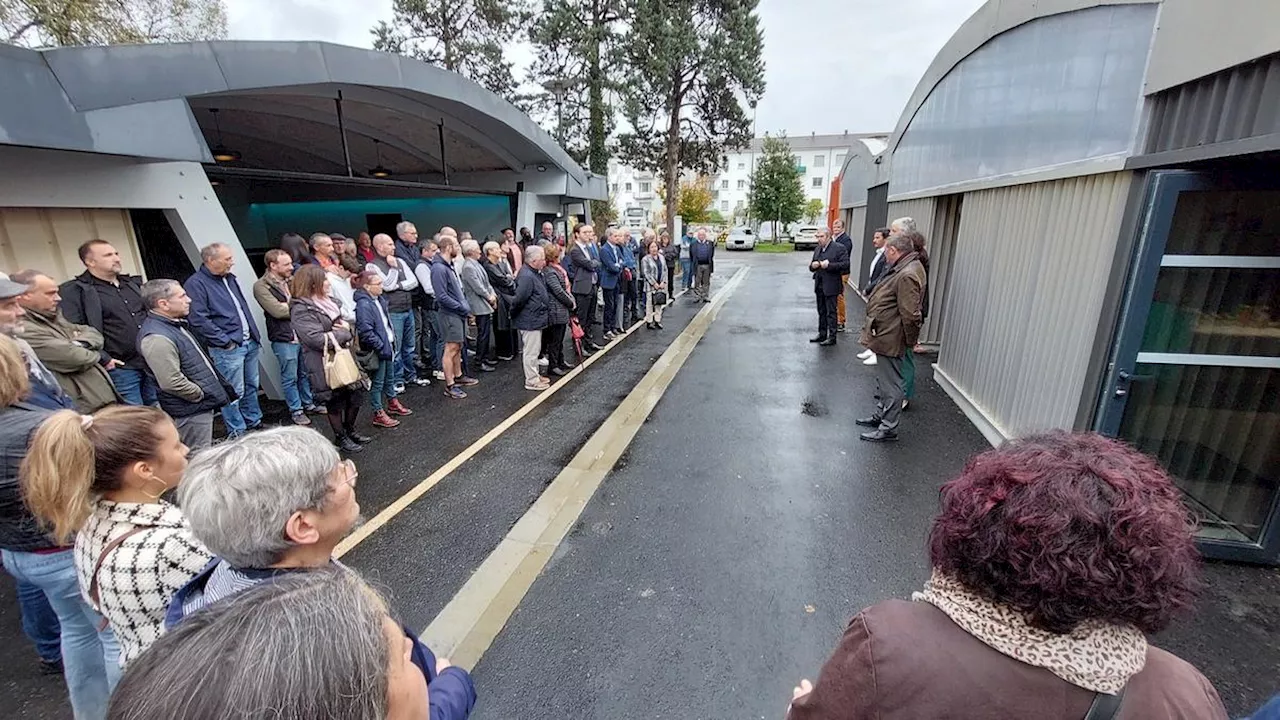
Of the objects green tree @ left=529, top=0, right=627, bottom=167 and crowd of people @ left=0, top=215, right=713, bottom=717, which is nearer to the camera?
crowd of people @ left=0, top=215, right=713, bottom=717

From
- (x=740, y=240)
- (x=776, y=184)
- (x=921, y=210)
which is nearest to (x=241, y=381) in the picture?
(x=921, y=210)

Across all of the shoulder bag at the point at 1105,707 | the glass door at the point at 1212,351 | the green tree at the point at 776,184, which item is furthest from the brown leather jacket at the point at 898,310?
the green tree at the point at 776,184

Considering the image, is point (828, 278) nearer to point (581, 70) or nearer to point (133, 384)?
point (133, 384)

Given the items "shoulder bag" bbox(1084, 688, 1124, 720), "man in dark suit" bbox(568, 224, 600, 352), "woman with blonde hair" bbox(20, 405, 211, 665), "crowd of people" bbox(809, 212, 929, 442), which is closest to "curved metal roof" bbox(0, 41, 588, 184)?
"man in dark suit" bbox(568, 224, 600, 352)

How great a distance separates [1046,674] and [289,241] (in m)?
6.95

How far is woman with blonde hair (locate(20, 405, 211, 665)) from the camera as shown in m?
1.54

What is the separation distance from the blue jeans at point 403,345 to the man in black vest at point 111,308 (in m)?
2.25


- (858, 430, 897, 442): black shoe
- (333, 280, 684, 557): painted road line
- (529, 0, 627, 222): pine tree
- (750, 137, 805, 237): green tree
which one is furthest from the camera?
(750, 137, 805, 237): green tree

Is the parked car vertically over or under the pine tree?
under

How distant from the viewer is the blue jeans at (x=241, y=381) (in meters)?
4.73

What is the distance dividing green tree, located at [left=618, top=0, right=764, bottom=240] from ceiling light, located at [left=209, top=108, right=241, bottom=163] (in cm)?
1528

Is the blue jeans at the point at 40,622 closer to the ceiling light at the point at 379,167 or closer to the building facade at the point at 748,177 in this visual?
the ceiling light at the point at 379,167

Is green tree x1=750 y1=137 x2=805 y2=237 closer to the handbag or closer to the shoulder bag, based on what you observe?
the handbag

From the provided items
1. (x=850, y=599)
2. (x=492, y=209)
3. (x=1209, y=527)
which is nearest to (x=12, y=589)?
(x=850, y=599)
